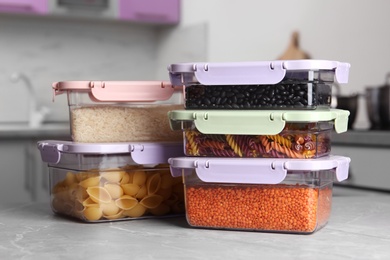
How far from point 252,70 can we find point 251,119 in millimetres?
80

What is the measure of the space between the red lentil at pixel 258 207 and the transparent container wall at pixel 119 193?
0.41ft

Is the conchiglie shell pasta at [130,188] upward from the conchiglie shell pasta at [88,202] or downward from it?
upward

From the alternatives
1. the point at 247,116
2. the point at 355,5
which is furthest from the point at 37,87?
the point at 247,116

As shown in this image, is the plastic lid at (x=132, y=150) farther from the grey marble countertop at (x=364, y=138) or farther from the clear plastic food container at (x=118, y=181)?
the grey marble countertop at (x=364, y=138)

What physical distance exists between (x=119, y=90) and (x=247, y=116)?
0.28m

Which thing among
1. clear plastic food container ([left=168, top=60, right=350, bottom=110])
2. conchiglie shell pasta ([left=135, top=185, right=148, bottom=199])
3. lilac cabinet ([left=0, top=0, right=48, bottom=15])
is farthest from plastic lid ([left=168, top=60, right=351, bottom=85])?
lilac cabinet ([left=0, top=0, right=48, bottom=15])

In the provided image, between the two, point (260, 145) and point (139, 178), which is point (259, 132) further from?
point (139, 178)

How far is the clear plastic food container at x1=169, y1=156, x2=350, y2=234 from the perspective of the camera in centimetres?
108

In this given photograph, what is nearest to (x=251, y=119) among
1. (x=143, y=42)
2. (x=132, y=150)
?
(x=132, y=150)

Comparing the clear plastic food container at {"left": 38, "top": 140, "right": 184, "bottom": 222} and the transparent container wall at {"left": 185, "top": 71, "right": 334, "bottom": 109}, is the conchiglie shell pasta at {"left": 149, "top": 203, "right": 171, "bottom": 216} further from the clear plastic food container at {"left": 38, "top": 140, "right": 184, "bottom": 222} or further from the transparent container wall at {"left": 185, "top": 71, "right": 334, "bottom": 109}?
the transparent container wall at {"left": 185, "top": 71, "right": 334, "bottom": 109}

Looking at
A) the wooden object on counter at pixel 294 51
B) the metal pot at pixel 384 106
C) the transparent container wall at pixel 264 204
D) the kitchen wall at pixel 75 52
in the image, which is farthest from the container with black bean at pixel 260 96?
the kitchen wall at pixel 75 52

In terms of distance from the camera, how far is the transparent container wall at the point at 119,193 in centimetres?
121

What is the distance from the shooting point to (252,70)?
1113 mm

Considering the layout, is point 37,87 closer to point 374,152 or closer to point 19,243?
point 374,152
